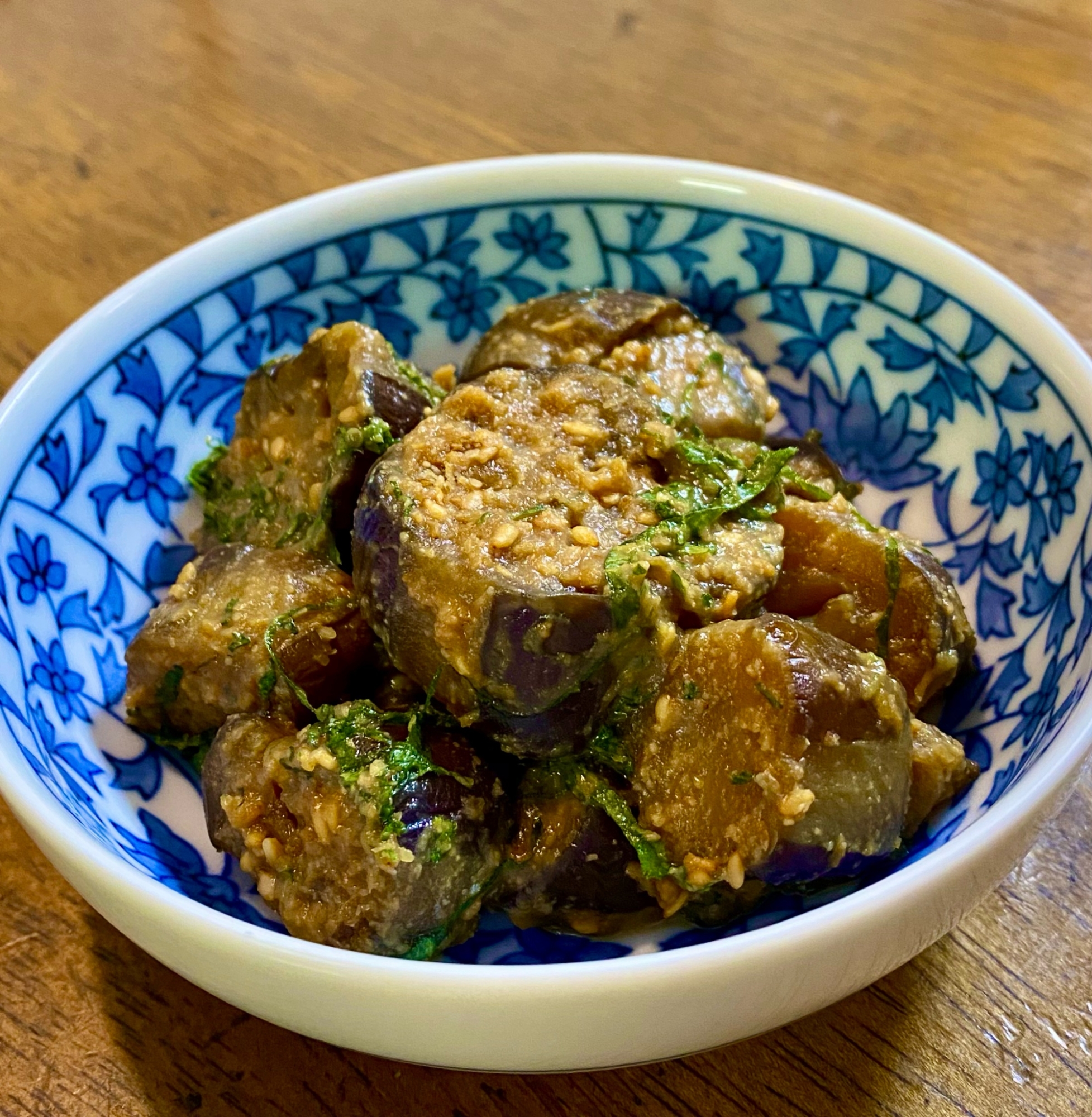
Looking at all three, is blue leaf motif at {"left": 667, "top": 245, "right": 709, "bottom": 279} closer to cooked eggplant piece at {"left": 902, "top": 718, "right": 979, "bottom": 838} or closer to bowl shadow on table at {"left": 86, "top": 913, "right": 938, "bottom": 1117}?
cooked eggplant piece at {"left": 902, "top": 718, "right": 979, "bottom": 838}

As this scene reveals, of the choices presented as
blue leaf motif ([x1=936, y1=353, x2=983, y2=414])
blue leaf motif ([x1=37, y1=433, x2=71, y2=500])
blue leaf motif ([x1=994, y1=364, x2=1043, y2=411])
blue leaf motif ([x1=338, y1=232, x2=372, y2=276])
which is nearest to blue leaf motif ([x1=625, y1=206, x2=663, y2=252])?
blue leaf motif ([x1=338, y1=232, x2=372, y2=276])

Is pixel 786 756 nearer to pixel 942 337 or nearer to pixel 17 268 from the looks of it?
pixel 942 337

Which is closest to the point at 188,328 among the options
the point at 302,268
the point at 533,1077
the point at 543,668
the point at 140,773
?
the point at 302,268

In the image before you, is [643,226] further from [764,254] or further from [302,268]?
[302,268]

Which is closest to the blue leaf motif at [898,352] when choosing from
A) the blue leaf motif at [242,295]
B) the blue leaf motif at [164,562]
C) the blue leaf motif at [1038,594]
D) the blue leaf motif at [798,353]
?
the blue leaf motif at [798,353]

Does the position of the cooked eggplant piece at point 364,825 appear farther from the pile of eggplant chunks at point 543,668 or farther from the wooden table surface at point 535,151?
the wooden table surface at point 535,151

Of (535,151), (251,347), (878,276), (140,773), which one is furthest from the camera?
(535,151)
